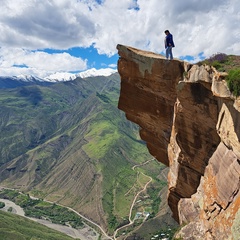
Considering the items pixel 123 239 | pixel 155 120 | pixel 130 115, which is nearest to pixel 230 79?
pixel 155 120

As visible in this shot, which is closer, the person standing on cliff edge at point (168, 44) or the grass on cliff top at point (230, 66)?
the grass on cliff top at point (230, 66)

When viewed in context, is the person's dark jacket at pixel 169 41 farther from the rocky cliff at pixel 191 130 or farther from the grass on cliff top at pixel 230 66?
the grass on cliff top at pixel 230 66

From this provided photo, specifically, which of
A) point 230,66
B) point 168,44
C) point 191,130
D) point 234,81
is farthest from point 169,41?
point 234,81

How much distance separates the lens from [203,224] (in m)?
23.2

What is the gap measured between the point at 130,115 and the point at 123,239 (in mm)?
174422

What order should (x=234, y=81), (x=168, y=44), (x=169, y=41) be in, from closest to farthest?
(x=234, y=81)
(x=168, y=44)
(x=169, y=41)

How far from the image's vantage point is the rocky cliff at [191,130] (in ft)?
70.1

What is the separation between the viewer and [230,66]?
24922 mm

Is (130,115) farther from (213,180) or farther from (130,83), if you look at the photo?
(213,180)

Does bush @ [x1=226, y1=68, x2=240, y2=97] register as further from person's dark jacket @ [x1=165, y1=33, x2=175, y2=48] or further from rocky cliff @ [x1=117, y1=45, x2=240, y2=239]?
person's dark jacket @ [x1=165, y1=33, x2=175, y2=48]

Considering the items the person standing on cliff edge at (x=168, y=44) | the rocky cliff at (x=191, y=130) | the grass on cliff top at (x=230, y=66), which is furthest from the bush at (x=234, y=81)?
the person standing on cliff edge at (x=168, y=44)

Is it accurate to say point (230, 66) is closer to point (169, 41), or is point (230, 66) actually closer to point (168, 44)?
point (168, 44)

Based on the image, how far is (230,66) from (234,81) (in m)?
4.72

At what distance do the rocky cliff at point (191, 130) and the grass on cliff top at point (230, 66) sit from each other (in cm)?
64
